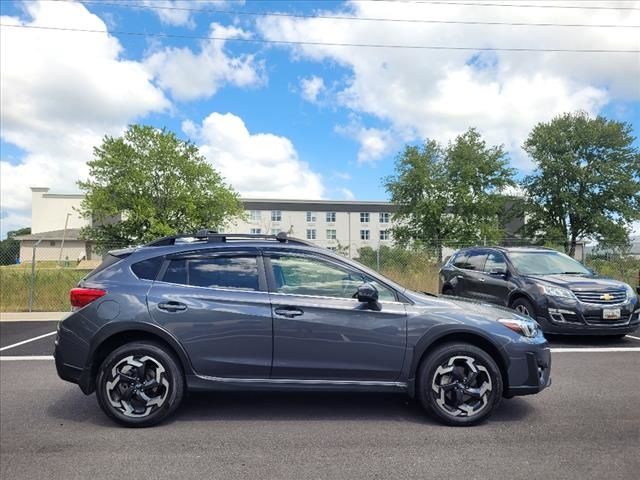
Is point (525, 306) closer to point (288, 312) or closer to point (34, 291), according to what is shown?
point (288, 312)

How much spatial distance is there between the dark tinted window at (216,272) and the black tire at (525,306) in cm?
540

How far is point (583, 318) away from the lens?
24.9 feet

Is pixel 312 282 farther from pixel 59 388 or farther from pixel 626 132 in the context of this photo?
pixel 626 132

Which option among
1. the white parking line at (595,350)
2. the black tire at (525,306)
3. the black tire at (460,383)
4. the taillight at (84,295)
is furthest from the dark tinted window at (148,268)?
the black tire at (525,306)

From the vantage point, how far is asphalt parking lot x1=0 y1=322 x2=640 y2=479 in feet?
11.3

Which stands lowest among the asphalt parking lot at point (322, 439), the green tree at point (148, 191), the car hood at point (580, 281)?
the asphalt parking lot at point (322, 439)

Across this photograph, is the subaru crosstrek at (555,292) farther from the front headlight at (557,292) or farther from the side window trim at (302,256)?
the side window trim at (302,256)

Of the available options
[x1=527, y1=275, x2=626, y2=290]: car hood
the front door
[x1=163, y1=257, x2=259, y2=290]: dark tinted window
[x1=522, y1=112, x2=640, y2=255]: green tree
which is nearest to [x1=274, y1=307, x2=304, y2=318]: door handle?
the front door

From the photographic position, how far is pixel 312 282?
174 inches

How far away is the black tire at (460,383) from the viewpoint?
4238mm

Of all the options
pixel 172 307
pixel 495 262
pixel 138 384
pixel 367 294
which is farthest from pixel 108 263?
pixel 495 262

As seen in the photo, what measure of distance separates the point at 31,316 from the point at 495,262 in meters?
11.0

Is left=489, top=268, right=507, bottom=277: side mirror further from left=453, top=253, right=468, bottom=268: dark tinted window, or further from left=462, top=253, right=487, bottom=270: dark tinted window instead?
left=453, top=253, right=468, bottom=268: dark tinted window

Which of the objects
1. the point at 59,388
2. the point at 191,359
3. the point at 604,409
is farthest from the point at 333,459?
the point at 59,388
